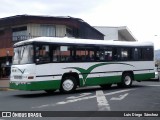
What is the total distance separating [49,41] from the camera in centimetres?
1742

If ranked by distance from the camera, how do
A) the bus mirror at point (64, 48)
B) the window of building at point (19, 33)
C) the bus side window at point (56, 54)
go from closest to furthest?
the bus side window at point (56, 54), the bus mirror at point (64, 48), the window of building at point (19, 33)

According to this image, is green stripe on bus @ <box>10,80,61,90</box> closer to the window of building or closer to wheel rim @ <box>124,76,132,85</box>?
wheel rim @ <box>124,76,132,85</box>

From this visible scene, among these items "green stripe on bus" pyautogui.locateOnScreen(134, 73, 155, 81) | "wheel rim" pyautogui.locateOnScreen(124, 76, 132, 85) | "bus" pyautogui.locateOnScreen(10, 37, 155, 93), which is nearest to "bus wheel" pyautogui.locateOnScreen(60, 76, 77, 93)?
"bus" pyautogui.locateOnScreen(10, 37, 155, 93)

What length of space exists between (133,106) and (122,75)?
9081 millimetres

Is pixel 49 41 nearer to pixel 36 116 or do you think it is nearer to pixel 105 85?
pixel 105 85

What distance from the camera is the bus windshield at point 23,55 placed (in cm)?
1688

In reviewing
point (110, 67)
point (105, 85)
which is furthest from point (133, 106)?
point (105, 85)

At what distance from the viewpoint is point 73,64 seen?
18.2 meters

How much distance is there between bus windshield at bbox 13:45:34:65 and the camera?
55.4 feet

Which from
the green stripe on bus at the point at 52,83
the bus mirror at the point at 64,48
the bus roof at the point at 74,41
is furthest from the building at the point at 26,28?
the bus mirror at the point at 64,48

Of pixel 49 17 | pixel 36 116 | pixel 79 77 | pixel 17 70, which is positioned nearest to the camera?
pixel 36 116

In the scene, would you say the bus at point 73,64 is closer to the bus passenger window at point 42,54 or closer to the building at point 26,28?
the bus passenger window at point 42,54

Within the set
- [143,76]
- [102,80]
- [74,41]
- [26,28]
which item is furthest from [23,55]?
[26,28]

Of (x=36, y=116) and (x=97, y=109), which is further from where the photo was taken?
(x=97, y=109)
